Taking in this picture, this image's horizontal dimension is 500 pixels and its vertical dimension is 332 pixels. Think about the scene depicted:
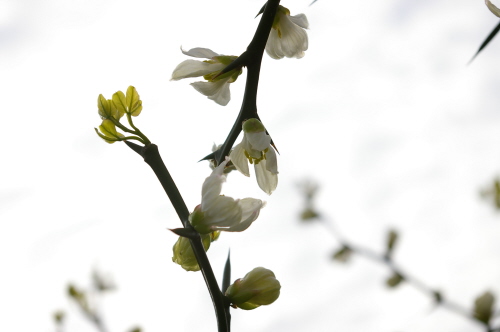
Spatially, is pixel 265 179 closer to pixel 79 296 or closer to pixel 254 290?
pixel 254 290

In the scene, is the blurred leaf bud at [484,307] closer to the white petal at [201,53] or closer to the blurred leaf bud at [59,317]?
the white petal at [201,53]

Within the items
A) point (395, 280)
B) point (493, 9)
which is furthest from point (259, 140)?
point (395, 280)

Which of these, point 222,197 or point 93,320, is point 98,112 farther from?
point 93,320

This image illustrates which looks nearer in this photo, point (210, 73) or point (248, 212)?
point (248, 212)

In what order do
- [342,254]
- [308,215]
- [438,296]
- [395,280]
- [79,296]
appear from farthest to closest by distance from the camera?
[308,215], [342,254], [79,296], [395,280], [438,296]

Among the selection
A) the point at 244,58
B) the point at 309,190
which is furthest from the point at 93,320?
the point at 244,58

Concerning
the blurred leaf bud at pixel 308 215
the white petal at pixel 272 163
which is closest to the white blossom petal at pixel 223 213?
the white petal at pixel 272 163
